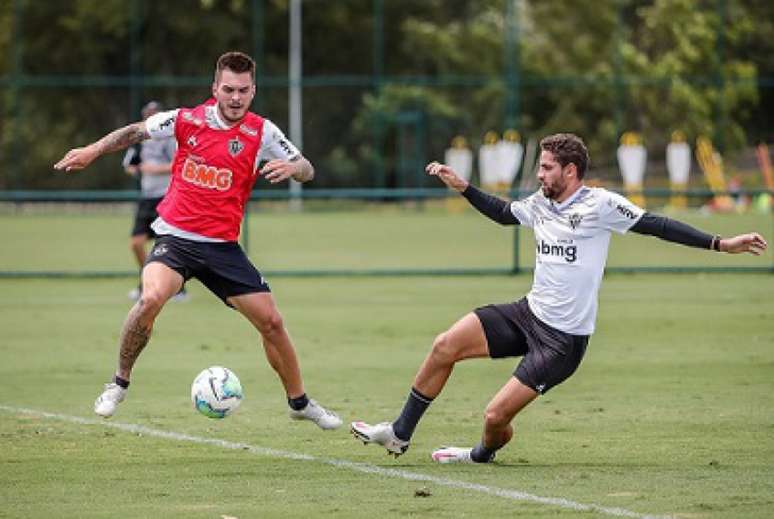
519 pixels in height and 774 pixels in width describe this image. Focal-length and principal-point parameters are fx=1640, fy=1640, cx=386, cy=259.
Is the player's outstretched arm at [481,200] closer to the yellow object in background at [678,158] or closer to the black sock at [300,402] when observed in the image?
the black sock at [300,402]

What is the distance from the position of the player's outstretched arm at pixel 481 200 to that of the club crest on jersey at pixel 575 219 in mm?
372

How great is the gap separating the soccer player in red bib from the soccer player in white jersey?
1119 mm

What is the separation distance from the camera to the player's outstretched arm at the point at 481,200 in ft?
30.9

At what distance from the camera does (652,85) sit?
43281 mm

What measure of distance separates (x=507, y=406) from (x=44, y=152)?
3886cm

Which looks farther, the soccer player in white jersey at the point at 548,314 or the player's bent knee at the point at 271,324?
the player's bent knee at the point at 271,324

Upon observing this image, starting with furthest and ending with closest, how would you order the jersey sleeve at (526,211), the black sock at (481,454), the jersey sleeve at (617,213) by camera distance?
the jersey sleeve at (526,211) → the black sock at (481,454) → the jersey sleeve at (617,213)

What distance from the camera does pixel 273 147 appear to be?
10.0m

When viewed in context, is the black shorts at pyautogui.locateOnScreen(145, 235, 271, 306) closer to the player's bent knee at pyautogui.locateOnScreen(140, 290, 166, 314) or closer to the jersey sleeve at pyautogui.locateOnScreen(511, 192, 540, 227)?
the player's bent knee at pyautogui.locateOnScreen(140, 290, 166, 314)

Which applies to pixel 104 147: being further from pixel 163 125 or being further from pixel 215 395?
pixel 215 395

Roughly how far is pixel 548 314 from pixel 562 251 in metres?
0.36

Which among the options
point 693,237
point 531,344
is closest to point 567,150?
point 693,237

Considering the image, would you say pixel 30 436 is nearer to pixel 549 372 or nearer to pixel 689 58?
pixel 549 372

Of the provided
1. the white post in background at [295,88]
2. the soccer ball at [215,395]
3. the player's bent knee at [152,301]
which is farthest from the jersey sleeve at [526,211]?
the white post in background at [295,88]
